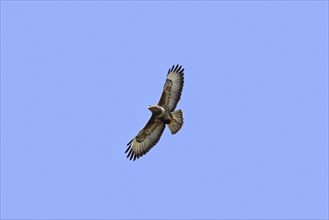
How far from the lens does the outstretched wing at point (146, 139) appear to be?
59.9ft

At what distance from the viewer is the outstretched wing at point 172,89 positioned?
18.0 m

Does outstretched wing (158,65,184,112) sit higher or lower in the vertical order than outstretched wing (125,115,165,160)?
higher

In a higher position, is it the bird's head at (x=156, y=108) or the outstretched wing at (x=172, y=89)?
the outstretched wing at (x=172, y=89)

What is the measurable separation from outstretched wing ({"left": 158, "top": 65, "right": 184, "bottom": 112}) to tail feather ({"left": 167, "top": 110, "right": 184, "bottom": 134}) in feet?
0.90

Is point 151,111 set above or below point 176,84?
below

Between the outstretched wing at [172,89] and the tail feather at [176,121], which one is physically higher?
the outstretched wing at [172,89]

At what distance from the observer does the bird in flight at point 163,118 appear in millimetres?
17734

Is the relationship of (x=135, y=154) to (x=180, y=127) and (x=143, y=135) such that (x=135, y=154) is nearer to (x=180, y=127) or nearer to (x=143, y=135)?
(x=143, y=135)

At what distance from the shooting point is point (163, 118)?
1778 centimetres

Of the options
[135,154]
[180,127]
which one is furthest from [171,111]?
[135,154]

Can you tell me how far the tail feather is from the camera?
696 inches

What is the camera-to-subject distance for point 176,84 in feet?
60.4

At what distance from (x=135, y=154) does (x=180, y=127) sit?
1927mm

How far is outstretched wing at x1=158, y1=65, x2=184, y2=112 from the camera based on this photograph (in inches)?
709
